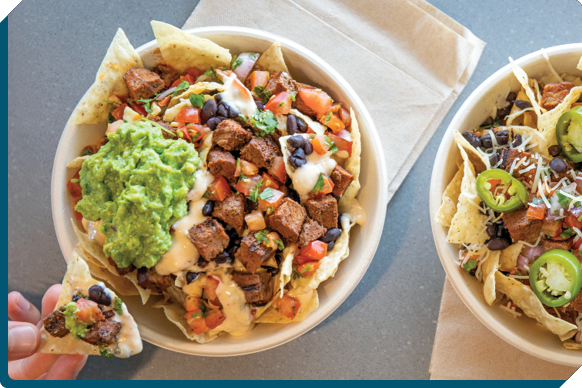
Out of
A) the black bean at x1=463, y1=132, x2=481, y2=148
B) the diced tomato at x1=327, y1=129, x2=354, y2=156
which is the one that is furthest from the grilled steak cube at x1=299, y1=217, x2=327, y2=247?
the black bean at x1=463, y1=132, x2=481, y2=148

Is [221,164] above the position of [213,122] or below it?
below

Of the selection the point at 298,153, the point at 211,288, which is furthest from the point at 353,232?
the point at 211,288

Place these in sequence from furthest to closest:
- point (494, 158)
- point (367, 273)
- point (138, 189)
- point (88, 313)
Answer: point (367, 273) < point (494, 158) < point (88, 313) < point (138, 189)

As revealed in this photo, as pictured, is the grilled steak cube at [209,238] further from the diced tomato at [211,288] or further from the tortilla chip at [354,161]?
the tortilla chip at [354,161]

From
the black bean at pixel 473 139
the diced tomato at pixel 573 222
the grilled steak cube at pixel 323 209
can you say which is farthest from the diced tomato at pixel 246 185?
the diced tomato at pixel 573 222

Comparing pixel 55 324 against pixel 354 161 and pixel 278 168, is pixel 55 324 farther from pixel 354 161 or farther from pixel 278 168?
pixel 354 161

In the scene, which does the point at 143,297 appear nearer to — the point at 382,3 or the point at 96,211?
the point at 96,211

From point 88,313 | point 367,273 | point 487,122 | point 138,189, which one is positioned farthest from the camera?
point 367,273
